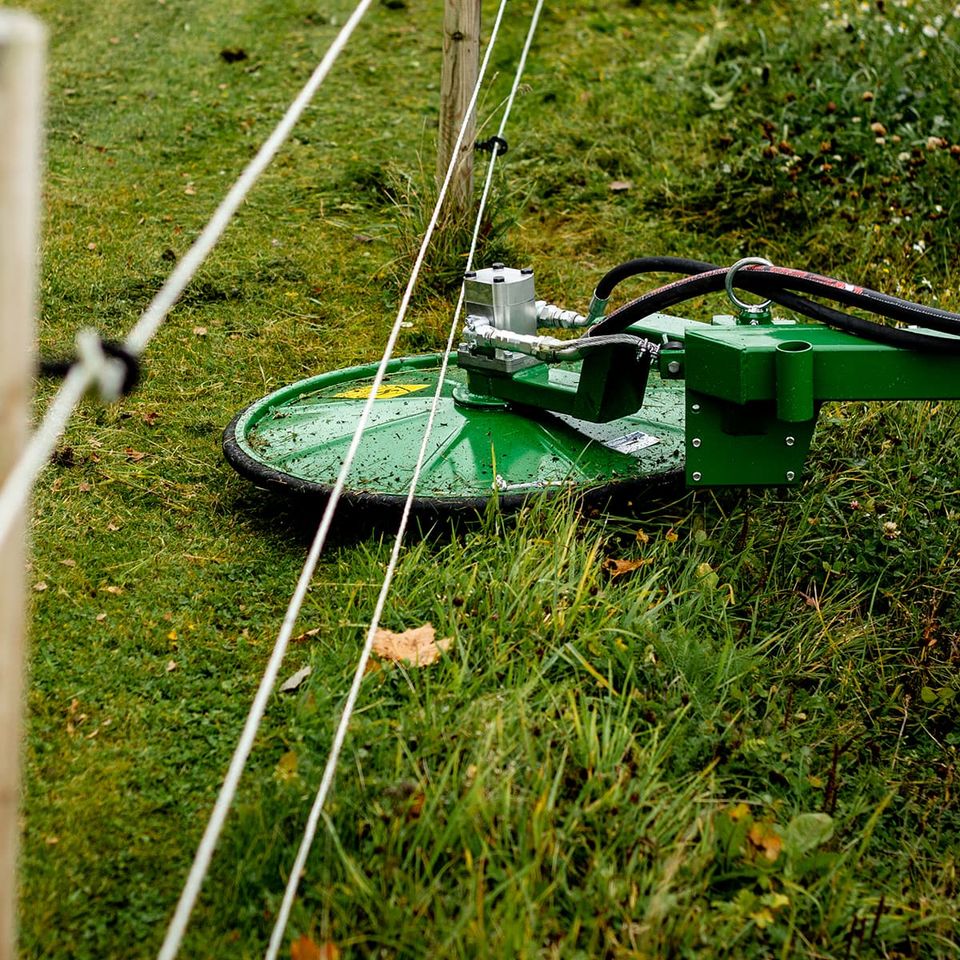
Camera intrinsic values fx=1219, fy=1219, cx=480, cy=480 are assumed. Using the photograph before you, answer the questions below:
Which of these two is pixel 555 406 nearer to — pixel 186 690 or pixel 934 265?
pixel 186 690

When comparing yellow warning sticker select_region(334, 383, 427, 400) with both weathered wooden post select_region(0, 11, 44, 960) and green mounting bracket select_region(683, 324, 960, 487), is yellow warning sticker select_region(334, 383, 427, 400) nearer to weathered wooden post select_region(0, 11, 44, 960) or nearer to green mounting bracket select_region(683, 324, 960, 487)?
green mounting bracket select_region(683, 324, 960, 487)

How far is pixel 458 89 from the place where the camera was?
4.35 metres

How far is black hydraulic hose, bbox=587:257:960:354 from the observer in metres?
2.50

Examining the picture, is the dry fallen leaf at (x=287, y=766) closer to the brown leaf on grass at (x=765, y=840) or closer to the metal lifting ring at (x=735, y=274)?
the brown leaf on grass at (x=765, y=840)

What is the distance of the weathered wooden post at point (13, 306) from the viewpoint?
41.6 inches

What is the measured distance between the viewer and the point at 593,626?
8.66 ft

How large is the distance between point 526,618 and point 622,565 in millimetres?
452

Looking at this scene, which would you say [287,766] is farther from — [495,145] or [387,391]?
[495,145]

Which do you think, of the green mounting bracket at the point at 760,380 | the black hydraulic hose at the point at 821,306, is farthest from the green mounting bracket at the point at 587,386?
the black hydraulic hose at the point at 821,306

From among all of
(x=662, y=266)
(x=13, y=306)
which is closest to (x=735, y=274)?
(x=662, y=266)

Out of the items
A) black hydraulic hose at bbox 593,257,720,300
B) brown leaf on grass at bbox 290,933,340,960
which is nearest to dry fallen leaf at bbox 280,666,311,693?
brown leaf on grass at bbox 290,933,340,960

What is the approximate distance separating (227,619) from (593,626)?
84 cm

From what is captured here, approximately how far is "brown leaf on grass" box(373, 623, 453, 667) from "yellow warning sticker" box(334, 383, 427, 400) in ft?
3.38

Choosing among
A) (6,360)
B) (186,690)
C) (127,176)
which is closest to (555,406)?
(186,690)
